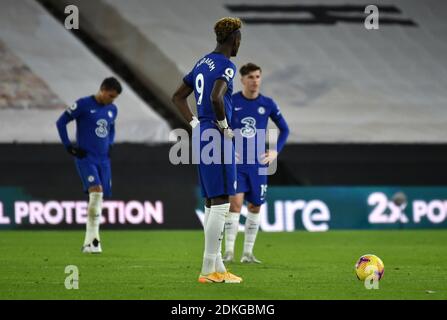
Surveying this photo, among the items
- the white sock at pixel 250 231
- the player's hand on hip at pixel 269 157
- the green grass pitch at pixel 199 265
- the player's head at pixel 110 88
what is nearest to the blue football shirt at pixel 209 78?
the green grass pitch at pixel 199 265

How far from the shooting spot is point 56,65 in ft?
75.8

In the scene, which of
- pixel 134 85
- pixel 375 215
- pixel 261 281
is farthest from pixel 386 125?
pixel 261 281

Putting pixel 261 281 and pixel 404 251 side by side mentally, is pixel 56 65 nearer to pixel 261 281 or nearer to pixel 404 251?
pixel 404 251

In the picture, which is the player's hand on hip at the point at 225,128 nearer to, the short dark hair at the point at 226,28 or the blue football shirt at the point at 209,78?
the blue football shirt at the point at 209,78

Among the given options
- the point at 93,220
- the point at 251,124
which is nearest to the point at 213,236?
the point at 251,124

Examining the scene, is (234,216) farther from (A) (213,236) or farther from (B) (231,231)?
(A) (213,236)

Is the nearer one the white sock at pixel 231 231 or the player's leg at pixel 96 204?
the white sock at pixel 231 231

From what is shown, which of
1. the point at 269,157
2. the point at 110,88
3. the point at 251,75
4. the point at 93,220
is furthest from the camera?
the point at 110,88

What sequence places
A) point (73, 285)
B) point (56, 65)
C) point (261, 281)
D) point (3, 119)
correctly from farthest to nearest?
point (56, 65) < point (3, 119) < point (261, 281) < point (73, 285)

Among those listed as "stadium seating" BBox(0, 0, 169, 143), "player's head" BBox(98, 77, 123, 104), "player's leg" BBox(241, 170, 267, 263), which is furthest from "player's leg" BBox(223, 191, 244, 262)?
"stadium seating" BBox(0, 0, 169, 143)

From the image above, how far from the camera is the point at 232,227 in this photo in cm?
1193

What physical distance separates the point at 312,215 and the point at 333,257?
20.8ft

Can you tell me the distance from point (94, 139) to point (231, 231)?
2.64m

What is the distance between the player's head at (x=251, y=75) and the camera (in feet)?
38.7
